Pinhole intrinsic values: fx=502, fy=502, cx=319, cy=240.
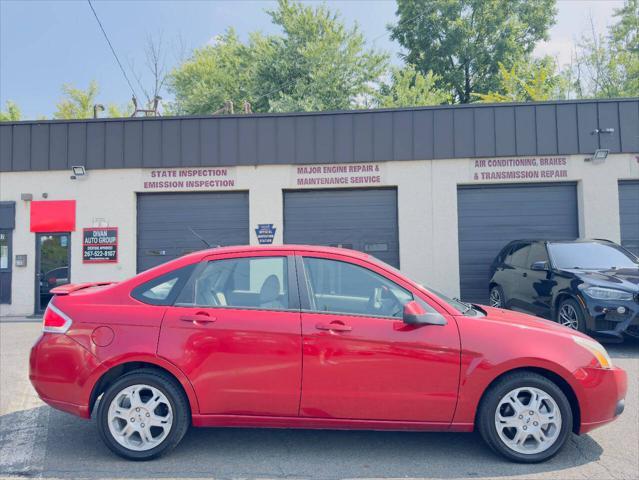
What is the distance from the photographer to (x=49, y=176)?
40.1ft

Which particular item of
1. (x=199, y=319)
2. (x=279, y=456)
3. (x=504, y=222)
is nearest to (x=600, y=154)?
(x=504, y=222)

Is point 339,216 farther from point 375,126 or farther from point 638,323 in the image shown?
point 638,323

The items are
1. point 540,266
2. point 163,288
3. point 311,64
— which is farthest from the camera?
point 311,64

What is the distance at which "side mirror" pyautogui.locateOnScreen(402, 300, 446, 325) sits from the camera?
11.8 ft

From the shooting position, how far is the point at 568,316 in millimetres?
7578

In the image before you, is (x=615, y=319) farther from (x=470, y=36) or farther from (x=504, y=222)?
(x=470, y=36)

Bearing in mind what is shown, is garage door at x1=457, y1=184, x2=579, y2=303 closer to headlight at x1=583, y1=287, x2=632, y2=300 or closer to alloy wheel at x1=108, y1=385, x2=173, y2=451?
headlight at x1=583, y1=287, x2=632, y2=300

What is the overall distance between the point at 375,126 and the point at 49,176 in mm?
7988

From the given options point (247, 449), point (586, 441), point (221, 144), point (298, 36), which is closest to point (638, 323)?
point (586, 441)

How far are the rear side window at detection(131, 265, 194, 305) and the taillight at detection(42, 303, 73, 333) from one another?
537 mm

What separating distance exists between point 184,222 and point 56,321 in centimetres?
846

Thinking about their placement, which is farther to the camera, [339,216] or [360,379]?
[339,216]

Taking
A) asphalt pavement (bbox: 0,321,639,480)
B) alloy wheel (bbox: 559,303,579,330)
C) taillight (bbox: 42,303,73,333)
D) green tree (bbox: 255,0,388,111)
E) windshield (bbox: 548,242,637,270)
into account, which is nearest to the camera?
asphalt pavement (bbox: 0,321,639,480)

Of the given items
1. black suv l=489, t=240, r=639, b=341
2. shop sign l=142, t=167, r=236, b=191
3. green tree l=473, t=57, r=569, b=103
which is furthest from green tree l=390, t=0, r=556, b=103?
black suv l=489, t=240, r=639, b=341
